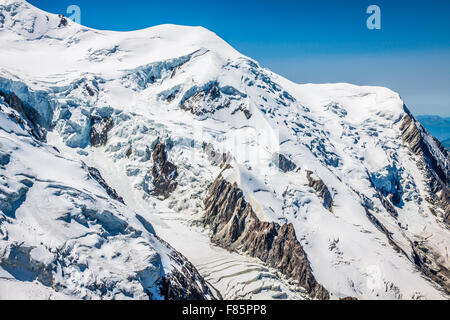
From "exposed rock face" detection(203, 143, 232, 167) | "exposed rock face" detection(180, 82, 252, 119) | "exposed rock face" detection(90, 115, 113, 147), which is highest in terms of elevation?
"exposed rock face" detection(180, 82, 252, 119)

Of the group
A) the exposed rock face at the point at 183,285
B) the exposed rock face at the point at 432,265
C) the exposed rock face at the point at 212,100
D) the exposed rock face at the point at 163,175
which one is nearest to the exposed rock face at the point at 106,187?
the exposed rock face at the point at 163,175

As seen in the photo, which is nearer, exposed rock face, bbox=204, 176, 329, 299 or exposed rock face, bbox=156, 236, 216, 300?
exposed rock face, bbox=156, 236, 216, 300

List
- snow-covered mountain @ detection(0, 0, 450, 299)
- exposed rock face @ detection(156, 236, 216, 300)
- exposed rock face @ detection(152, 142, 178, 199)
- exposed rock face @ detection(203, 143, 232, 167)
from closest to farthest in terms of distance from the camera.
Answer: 1. snow-covered mountain @ detection(0, 0, 450, 299)
2. exposed rock face @ detection(156, 236, 216, 300)
3. exposed rock face @ detection(152, 142, 178, 199)
4. exposed rock face @ detection(203, 143, 232, 167)

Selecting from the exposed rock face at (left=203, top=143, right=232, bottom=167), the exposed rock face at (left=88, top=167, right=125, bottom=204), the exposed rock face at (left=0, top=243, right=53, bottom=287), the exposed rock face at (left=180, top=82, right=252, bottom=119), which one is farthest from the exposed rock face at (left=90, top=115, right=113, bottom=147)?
the exposed rock face at (left=0, top=243, right=53, bottom=287)

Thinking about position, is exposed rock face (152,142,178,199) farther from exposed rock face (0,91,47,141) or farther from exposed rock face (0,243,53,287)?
exposed rock face (0,243,53,287)

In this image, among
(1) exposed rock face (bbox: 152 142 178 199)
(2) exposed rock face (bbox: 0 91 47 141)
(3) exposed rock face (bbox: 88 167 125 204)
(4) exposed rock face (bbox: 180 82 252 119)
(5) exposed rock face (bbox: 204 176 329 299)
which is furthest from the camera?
(4) exposed rock face (bbox: 180 82 252 119)
